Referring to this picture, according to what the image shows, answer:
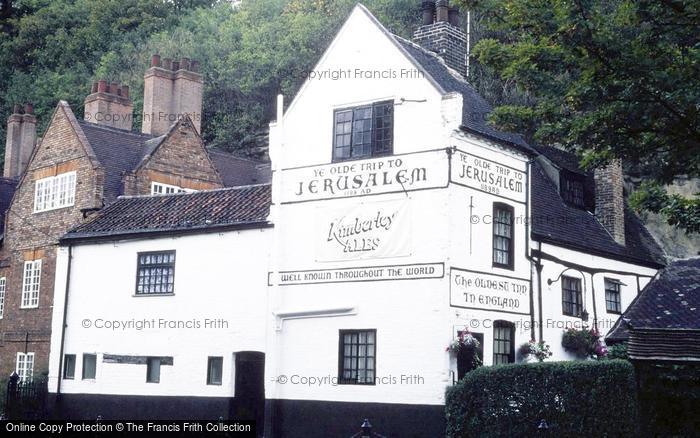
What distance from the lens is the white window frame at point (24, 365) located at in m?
34.8

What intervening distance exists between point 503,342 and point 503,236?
2.94 m

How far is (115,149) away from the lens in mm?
37062

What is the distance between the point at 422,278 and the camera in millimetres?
24922

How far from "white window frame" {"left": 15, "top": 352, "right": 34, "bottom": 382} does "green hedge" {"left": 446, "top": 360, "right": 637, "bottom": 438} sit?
18.0 metres

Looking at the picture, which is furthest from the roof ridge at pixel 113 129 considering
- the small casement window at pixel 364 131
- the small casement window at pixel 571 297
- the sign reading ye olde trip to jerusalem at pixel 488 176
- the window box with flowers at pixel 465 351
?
the window box with flowers at pixel 465 351

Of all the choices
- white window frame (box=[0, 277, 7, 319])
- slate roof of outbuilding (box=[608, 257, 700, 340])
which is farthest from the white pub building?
white window frame (box=[0, 277, 7, 319])

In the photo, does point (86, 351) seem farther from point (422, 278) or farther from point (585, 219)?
point (585, 219)

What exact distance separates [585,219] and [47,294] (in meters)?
19.3

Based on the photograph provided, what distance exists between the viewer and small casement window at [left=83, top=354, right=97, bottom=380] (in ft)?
101

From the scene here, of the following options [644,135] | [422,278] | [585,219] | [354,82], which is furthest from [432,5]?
[644,135]

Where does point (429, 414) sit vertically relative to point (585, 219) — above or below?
below

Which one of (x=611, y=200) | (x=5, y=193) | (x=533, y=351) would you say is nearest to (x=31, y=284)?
(x=5, y=193)

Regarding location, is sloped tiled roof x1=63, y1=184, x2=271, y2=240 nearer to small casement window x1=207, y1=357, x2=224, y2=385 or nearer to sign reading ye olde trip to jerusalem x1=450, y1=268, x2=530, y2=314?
small casement window x1=207, y1=357, x2=224, y2=385

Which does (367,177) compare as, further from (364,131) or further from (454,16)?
(454,16)
